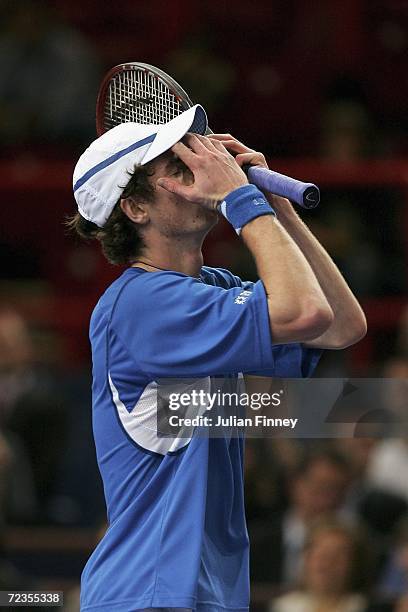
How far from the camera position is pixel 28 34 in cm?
702

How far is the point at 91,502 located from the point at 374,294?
1.50 metres

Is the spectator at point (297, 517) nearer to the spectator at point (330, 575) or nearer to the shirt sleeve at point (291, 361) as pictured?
the spectator at point (330, 575)

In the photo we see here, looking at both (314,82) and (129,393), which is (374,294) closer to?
(314,82)

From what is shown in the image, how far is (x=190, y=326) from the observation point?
267 cm

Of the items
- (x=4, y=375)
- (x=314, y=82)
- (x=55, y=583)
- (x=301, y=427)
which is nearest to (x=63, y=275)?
(x=4, y=375)

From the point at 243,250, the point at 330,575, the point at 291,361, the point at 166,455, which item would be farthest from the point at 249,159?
the point at 243,250

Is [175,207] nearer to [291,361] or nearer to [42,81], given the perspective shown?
[291,361]

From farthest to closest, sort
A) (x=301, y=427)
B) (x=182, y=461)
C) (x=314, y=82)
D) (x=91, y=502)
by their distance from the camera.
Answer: (x=314, y=82) → (x=91, y=502) → (x=301, y=427) → (x=182, y=461)

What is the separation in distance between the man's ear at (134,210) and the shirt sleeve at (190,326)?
0.15 m

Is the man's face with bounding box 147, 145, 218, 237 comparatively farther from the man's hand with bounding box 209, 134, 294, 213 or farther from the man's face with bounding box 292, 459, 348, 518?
the man's face with bounding box 292, 459, 348, 518

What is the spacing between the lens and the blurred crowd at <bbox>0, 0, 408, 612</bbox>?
503cm

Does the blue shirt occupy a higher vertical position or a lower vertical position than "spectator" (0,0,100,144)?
lower

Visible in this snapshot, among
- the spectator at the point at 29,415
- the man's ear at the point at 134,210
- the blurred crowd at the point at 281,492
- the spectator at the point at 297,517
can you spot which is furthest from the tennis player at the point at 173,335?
the spectator at the point at 29,415

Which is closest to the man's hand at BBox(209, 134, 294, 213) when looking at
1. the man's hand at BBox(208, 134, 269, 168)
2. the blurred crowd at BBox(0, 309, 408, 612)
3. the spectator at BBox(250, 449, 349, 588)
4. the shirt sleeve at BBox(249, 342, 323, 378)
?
the man's hand at BBox(208, 134, 269, 168)
